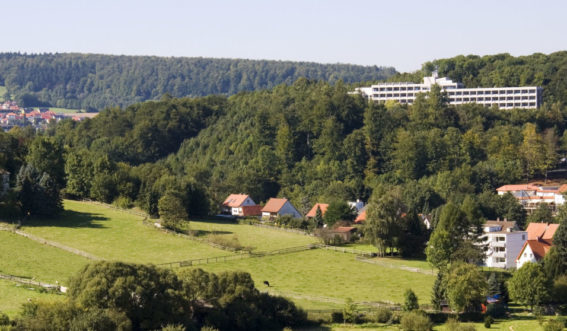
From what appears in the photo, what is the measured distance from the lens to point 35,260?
6875 cm

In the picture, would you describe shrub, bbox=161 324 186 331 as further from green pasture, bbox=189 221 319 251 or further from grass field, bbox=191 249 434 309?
green pasture, bbox=189 221 319 251

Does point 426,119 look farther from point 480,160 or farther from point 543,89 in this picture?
point 543,89

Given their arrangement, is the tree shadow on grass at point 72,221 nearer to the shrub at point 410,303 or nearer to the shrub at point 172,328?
the shrub at point 410,303

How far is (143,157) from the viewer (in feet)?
475

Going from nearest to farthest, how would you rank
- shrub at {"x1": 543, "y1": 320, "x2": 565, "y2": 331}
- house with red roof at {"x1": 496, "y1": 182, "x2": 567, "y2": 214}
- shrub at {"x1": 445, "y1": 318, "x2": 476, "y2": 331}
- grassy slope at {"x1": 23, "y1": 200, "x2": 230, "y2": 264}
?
shrub at {"x1": 445, "y1": 318, "x2": 476, "y2": 331} < shrub at {"x1": 543, "y1": 320, "x2": 565, "y2": 331} < grassy slope at {"x1": 23, "y1": 200, "x2": 230, "y2": 264} < house with red roof at {"x1": 496, "y1": 182, "x2": 567, "y2": 214}

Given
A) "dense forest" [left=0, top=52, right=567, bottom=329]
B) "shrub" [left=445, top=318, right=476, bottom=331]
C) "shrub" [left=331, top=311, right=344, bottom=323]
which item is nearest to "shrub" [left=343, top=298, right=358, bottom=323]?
"shrub" [left=331, top=311, right=344, bottom=323]

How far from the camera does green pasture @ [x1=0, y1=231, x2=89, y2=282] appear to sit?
63.4 m

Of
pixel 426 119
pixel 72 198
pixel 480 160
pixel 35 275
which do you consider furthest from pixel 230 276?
pixel 426 119

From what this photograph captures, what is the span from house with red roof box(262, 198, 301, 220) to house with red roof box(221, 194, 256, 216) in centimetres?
260

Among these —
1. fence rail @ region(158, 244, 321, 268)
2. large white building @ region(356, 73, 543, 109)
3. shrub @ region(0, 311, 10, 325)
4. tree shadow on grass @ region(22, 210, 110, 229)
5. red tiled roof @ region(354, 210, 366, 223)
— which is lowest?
fence rail @ region(158, 244, 321, 268)

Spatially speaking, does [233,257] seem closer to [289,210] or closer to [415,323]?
[415,323]

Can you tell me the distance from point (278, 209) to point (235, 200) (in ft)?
22.1

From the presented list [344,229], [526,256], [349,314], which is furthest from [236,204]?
[349,314]

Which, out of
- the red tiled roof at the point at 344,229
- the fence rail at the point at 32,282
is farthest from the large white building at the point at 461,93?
the fence rail at the point at 32,282
